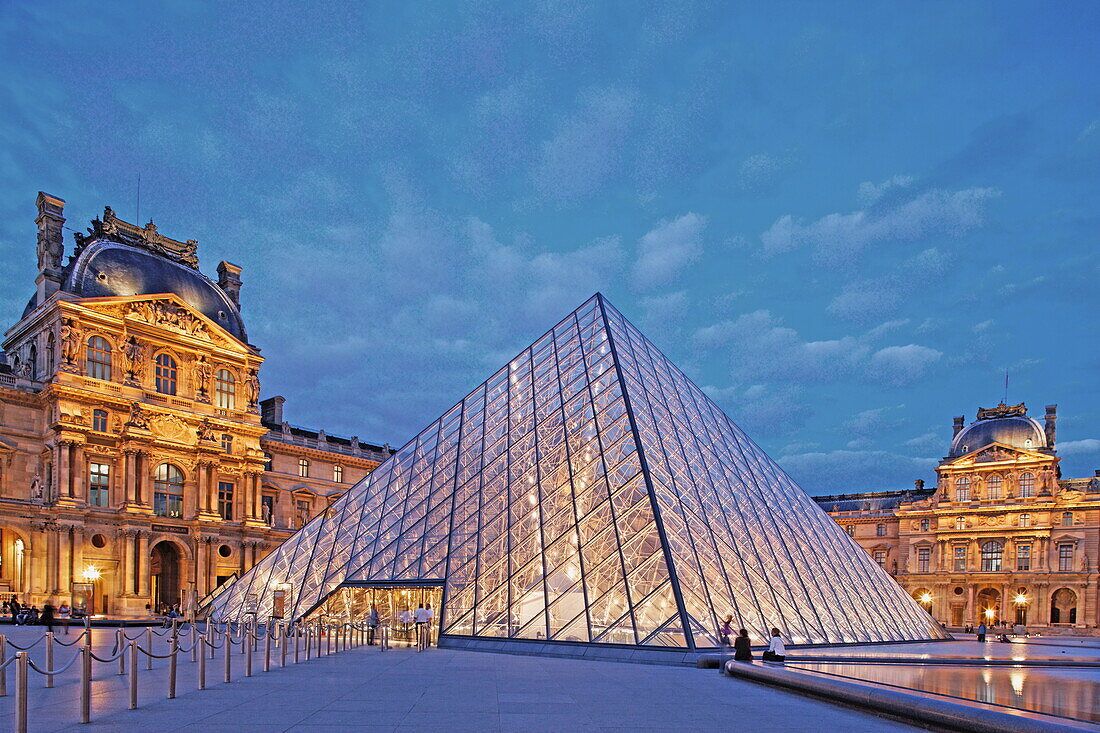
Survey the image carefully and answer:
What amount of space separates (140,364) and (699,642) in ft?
111

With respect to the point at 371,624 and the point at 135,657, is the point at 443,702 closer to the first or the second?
→ the point at 135,657

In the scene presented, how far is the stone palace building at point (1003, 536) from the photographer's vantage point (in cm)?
5684

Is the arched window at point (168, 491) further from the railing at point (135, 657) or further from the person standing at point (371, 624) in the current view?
the person standing at point (371, 624)

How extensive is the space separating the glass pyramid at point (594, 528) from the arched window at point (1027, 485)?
42.1m

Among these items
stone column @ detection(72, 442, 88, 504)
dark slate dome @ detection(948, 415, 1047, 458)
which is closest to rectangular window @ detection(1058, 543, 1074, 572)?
dark slate dome @ detection(948, 415, 1047, 458)

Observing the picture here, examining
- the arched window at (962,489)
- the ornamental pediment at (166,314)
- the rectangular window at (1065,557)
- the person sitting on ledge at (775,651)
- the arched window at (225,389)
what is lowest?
the rectangular window at (1065,557)

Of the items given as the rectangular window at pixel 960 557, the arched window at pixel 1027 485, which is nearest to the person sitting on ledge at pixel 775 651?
A: the arched window at pixel 1027 485

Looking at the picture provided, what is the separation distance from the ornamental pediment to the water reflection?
35636mm

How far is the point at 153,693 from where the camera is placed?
30.1 feet

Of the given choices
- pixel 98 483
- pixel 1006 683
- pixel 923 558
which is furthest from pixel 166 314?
pixel 923 558

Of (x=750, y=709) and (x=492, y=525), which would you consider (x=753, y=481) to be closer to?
(x=492, y=525)

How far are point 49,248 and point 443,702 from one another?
38046mm

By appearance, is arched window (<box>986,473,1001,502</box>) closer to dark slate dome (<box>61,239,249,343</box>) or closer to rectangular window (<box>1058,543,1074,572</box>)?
rectangular window (<box>1058,543,1074,572</box>)

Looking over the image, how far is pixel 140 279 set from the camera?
131ft
